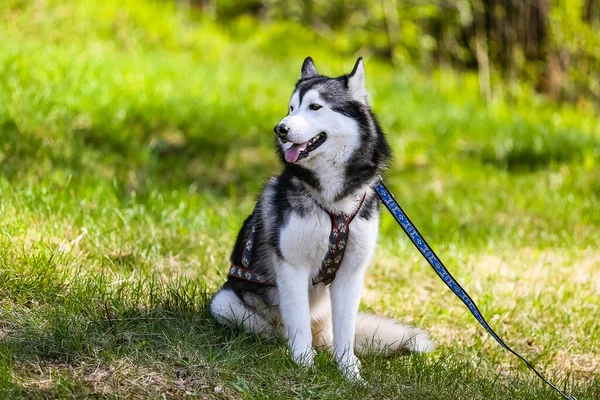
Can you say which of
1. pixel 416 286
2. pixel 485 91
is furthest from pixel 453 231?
pixel 485 91

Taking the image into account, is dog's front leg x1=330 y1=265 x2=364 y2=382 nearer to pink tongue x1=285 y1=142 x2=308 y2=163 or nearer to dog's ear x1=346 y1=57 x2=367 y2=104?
pink tongue x1=285 y1=142 x2=308 y2=163

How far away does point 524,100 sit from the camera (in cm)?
1248

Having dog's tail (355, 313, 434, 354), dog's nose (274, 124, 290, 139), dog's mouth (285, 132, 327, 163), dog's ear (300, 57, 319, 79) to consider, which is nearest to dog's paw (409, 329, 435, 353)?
dog's tail (355, 313, 434, 354)

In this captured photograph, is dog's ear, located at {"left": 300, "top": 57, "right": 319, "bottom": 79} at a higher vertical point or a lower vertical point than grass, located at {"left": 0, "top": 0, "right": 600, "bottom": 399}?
higher

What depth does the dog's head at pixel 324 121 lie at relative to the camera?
3.66 metres

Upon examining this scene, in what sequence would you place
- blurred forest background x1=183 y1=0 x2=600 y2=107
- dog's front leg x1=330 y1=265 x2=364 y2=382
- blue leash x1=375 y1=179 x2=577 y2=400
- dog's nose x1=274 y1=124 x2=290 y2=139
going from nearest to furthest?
dog's nose x1=274 y1=124 x2=290 y2=139 → dog's front leg x1=330 y1=265 x2=364 y2=382 → blue leash x1=375 y1=179 x2=577 y2=400 → blurred forest background x1=183 y1=0 x2=600 y2=107

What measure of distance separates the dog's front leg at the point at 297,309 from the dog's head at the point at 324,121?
52 centimetres

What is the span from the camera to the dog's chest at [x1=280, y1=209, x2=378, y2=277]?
3738 mm

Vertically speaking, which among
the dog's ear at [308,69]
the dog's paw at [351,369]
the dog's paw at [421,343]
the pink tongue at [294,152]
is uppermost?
the dog's ear at [308,69]

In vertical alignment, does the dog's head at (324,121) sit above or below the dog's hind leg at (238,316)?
above

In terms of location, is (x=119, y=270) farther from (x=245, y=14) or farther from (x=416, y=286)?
(x=245, y=14)

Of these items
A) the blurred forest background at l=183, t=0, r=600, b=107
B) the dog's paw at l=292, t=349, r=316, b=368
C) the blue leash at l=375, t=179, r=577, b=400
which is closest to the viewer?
the dog's paw at l=292, t=349, r=316, b=368

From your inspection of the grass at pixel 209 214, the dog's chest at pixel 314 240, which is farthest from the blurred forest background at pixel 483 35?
the dog's chest at pixel 314 240

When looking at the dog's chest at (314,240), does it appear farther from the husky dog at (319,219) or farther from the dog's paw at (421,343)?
the dog's paw at (421,343)
